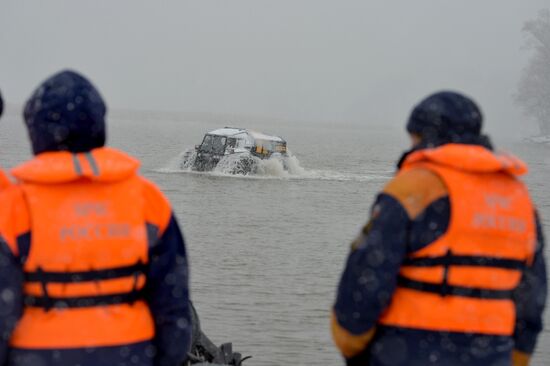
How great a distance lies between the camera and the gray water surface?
13.8 metres

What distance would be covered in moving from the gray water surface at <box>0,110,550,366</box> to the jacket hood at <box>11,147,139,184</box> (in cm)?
940

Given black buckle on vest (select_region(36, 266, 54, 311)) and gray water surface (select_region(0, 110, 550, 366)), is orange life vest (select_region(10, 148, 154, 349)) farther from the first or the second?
gray water surface (select_region(0, 110, 550, 366))

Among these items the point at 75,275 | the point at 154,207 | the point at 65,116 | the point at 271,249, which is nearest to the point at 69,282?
the point at 75,275

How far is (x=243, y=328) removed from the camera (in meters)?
14.1

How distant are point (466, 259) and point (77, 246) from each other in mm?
1361

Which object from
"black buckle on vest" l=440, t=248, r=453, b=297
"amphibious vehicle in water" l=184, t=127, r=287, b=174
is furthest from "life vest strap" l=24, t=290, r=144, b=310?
"amphibious vehicle in water" l=184, t=127, r=287, b=174

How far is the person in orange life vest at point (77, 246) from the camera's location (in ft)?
10.2

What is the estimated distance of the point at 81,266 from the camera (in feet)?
10.3

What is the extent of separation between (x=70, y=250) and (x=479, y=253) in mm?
1436

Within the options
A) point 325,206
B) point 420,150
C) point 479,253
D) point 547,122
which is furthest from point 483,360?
point 547,122

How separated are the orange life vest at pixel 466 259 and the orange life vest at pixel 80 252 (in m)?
0.94

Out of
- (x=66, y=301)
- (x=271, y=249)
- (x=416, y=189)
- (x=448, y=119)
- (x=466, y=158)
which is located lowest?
(x=271, y=249)

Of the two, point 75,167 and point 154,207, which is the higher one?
point 75,167

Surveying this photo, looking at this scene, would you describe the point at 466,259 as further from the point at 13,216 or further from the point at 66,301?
the point at 13,216
